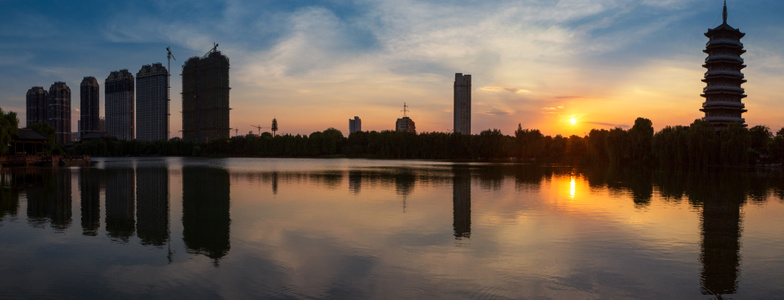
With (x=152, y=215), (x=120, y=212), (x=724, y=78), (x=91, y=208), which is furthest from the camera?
(x=724, y=78)

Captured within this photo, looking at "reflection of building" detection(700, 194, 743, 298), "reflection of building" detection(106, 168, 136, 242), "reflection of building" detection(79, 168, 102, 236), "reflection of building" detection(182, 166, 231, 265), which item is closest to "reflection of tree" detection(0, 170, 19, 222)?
"reflection of building" detection(79, 168, 102, 236)

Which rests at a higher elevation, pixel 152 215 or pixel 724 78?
pixel 724 78

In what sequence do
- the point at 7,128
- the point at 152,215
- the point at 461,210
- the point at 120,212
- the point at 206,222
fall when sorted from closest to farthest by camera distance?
the point at 206,222
the point at 152,215
the point at 120,212
the point at 461,210
the point at 7,128

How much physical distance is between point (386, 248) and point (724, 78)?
100131 mm

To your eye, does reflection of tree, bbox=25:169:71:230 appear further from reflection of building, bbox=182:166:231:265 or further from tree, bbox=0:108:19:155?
tree, bbox=0:108:19:155

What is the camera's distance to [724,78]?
289 ft

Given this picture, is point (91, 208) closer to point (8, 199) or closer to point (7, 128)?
point (8, 199)

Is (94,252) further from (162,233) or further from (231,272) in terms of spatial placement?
(231,272)

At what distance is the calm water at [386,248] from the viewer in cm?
911

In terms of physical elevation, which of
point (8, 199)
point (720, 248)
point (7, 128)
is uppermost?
point (7, 128)

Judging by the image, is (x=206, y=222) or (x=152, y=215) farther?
(x=152, y=215)

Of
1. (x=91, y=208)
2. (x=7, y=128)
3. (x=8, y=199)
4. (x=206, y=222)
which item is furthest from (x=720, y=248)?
(x=7, y=128)

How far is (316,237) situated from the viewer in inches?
539

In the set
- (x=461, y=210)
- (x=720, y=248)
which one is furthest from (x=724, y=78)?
(x=720, y=248)
